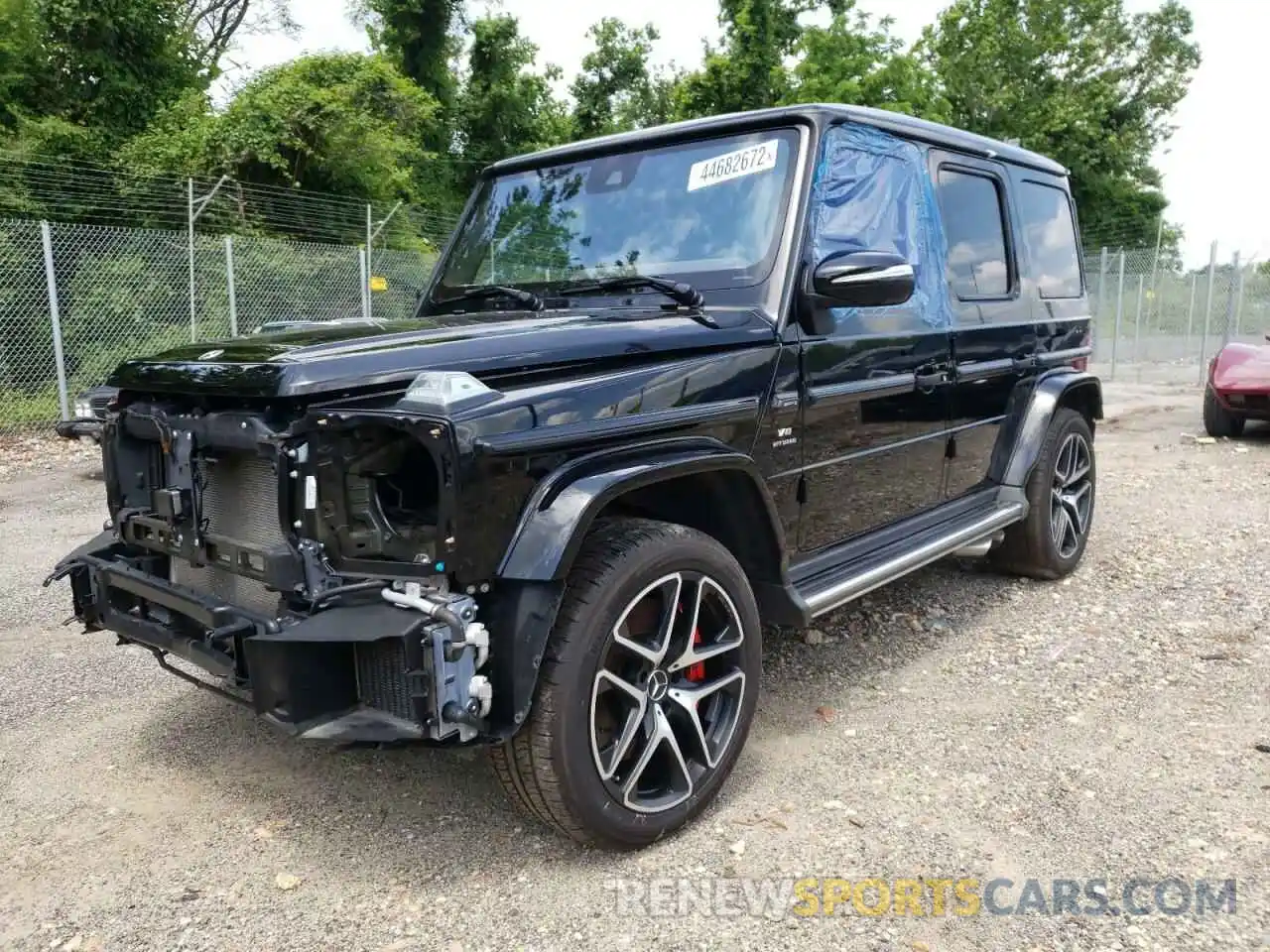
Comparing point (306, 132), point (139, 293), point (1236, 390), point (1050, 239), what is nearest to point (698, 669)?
point (1050, 239)

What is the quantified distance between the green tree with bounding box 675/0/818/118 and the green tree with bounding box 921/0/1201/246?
749 centimetres

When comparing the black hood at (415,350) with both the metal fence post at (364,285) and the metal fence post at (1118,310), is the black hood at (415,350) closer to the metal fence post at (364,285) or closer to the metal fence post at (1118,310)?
the metal fence post at (364,285)

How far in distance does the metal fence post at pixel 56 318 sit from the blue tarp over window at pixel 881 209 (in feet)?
31.2

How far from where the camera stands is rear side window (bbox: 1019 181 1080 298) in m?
4.80

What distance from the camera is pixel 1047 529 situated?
16.0ft

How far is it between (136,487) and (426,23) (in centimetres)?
2451

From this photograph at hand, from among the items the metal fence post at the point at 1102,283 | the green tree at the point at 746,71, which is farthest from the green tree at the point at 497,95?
the metal fence post at the point at 1102,283

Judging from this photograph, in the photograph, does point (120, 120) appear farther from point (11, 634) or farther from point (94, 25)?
point (11, 634)

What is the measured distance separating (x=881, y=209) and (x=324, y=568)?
99.3 inches

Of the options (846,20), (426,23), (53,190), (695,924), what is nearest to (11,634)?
(695,924)

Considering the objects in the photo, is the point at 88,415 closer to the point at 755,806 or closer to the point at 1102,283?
the point at 755,806

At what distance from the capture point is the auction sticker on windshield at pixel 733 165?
11.0ft

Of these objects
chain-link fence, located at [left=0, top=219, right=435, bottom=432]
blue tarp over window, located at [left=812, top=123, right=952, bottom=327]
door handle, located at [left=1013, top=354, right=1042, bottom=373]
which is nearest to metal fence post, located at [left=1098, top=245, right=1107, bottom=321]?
chain-link fence, located at [left=0, top=219, right=435, bottom=432]

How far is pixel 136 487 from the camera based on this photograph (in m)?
2.80
